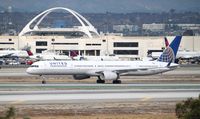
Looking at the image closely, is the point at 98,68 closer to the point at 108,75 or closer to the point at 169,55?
the point at 108,75

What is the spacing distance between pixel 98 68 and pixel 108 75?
207 cm

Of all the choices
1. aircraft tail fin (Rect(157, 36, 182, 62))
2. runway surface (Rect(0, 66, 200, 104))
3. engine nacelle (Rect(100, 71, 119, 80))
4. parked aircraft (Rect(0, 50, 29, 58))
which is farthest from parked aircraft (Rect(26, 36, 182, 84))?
parked aircraft (Rect(0, 50, 29, 58))

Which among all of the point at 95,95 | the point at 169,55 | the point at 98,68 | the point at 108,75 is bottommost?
the point at 95,95

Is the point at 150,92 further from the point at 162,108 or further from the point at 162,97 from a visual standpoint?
the point at 162,108

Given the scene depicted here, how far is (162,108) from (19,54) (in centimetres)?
13645

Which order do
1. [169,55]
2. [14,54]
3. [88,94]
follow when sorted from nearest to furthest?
1. [88,94]
2. [169,55]
3. [14,54]

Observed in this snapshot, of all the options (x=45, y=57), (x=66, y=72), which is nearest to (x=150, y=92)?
(x=66, y=72)

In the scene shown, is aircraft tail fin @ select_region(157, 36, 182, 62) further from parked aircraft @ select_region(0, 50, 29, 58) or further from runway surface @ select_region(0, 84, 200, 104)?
parked aircraft @ select_region(0, 50, 29, 58)

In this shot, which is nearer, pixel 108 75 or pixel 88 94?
pixel 88 94

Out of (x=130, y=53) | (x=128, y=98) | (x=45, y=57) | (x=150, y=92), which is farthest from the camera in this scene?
(x=130, y=53)

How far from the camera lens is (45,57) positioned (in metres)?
172

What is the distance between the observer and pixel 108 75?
81.7m

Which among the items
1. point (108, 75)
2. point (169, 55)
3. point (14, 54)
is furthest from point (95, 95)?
point (14, 54)

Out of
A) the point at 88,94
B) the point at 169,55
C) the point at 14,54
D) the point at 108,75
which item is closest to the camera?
the point at 88,94
